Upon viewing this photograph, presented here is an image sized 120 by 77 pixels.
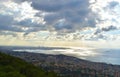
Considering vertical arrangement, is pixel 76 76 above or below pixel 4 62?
below

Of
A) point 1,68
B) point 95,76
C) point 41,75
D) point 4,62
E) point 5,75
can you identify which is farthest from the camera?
point 95,76

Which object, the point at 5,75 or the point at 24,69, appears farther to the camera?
the point at 24,69

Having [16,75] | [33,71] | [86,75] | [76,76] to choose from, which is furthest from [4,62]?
[86,75]

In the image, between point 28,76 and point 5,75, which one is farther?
point 28,76

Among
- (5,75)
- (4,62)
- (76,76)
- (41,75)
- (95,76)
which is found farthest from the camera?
Result: (95,76)

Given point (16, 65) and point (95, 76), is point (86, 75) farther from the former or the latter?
point (16, 65)

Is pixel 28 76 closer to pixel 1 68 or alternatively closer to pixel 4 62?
pixel 1 68

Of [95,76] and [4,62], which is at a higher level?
[4,62]

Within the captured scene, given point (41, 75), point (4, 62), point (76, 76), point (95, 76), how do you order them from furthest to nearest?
point (95, 76) → point (76, 76) → point (4, 62) → point (41, 75)

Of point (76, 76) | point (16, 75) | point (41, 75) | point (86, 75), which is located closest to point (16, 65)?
point (41, 75)
